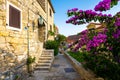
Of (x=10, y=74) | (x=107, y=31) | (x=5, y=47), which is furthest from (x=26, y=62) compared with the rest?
(x=107, y=31)

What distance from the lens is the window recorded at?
5.28 meters

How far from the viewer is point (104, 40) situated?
11.3ft

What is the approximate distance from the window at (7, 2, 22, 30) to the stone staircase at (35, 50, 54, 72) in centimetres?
338

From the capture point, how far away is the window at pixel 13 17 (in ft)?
17.3

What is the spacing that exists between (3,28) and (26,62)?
9.84ft

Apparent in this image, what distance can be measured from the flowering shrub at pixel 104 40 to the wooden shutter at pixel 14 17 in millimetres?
2030

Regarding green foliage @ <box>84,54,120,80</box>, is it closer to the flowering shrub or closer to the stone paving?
the flowering shrub

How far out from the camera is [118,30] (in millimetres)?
3500

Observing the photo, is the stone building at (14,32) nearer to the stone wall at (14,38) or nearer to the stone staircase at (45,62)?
the stone wall at (14,38)

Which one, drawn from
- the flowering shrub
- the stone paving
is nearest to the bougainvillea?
the flowering shrub

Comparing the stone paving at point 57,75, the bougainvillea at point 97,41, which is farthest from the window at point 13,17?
the bougainvillea at point 97,41

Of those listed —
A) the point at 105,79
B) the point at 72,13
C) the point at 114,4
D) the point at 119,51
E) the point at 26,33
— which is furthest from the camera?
the point at 26,33

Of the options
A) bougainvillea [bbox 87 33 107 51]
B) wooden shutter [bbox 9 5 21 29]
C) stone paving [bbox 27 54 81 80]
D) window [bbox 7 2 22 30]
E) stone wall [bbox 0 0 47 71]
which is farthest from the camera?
stone paving [bbox 27 54 81 80]

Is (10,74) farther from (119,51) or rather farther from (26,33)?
(119,51)
